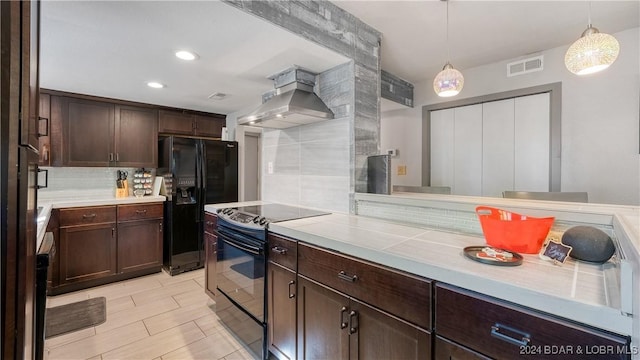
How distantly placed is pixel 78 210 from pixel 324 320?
2919mm

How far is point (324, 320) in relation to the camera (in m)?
1.37

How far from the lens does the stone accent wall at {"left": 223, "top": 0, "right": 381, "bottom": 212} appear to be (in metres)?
1.72

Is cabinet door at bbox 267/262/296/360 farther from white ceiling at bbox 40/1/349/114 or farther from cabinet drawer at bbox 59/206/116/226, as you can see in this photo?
cabinet drawer at bbox 59/206/116/226

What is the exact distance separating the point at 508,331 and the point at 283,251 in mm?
1109

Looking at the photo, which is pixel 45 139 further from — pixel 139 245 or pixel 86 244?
pixel 139 245

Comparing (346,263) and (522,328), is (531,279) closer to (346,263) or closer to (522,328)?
(522,328)

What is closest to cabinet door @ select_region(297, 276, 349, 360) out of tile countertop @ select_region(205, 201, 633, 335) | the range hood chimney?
tile countertop @ select_region(205, 201, 633, 335)

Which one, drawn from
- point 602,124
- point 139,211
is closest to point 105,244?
point 139,211

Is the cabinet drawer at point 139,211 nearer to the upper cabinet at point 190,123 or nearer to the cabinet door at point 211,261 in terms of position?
the upper cabinet at point 190,123

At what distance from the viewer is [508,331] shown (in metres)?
0.81

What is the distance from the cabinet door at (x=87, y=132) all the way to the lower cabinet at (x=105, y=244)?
2.09 feet

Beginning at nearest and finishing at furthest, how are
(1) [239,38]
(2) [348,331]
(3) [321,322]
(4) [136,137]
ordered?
(2) [348,331], (3) [321,322], (1) [239,38], (4) [136,137]

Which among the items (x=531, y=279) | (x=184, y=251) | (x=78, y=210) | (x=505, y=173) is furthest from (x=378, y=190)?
(x=78, y=210)

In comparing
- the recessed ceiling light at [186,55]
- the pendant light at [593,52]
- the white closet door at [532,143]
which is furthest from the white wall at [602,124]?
the recessed ceiling light at [186,55]
